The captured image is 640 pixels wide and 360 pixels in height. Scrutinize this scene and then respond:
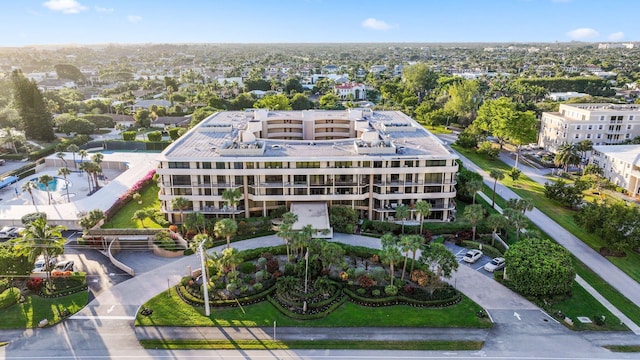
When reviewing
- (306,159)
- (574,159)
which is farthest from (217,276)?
(574,159)

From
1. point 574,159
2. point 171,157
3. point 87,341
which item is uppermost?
point 171,157

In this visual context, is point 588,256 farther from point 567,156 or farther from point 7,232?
point 7,232

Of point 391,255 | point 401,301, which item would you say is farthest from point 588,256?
point 391,255

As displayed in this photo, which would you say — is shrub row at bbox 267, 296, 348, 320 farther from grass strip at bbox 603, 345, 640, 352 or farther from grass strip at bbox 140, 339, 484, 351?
grass strip at bbox 603, 345, 640, 352

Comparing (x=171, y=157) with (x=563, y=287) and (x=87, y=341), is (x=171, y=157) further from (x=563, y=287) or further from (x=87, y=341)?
(x=563, y=287)

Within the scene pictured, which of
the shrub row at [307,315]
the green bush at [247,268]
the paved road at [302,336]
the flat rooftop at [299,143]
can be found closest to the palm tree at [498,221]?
the paved road at [302,336]
